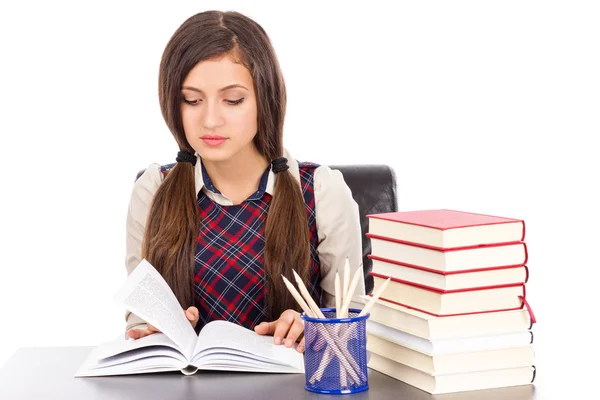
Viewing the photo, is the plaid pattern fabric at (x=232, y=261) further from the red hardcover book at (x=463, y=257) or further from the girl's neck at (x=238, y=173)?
the red hardcover book at (x=463, y=257)

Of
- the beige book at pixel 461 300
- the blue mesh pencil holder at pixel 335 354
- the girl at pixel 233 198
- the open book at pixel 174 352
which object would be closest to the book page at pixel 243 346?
the open book at pixel 174 352

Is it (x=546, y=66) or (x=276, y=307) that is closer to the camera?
(x=276, y=307)

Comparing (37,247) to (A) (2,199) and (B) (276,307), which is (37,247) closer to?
(A) (2,199)

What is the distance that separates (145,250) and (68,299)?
1606 mm

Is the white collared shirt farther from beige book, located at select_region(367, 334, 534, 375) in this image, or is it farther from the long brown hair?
beige book, located at select_region(367, 334, 534, 375)

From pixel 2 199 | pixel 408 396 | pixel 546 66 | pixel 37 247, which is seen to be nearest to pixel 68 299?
pixel 37 247

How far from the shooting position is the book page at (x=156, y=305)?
141 cm

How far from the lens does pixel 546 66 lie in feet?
11.2

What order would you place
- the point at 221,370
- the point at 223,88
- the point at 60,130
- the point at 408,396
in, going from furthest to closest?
the point at 60,130
the point at 223,88
the point at 221,370
the point at 408,396

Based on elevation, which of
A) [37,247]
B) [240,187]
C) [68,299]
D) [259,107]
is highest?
[259,107]

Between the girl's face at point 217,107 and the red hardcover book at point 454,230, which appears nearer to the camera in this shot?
the red hardcover book at point 454,230

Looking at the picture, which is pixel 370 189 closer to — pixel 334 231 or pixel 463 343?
pixel 334 231

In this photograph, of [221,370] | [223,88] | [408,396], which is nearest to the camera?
[408,396]

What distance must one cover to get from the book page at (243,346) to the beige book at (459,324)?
0.64ft
